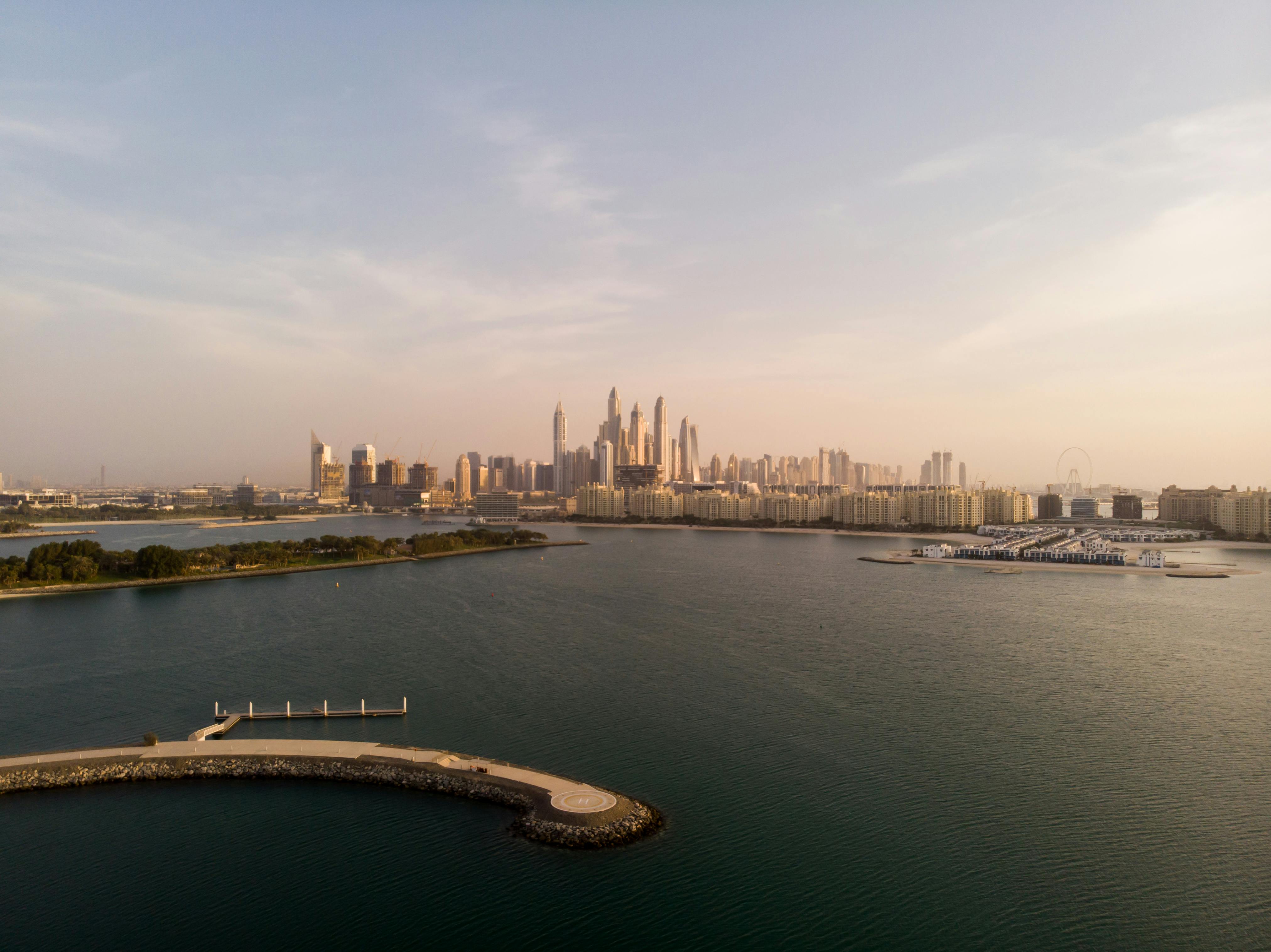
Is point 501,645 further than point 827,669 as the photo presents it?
Yes

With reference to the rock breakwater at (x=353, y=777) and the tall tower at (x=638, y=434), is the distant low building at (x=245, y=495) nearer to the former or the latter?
the tall tower at (x=638, y=434)

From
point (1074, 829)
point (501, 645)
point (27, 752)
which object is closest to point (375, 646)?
point (501, 645)

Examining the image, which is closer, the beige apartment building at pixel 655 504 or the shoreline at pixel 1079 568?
the shoreline at pixel 1079 568

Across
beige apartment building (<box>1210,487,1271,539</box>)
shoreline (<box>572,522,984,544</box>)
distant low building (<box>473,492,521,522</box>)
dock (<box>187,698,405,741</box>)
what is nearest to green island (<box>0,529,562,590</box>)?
dock (<box>187,698,405,741</box>)

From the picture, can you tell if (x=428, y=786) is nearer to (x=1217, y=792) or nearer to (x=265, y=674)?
(x=265, y=674)

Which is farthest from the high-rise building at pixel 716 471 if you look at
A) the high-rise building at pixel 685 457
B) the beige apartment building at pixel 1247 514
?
the beige apartment building at pixel 1247 514

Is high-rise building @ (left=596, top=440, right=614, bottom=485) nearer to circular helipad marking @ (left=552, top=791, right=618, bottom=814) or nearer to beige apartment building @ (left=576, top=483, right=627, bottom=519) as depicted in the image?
beige apartment building @ (left=576, top=483, right=627, bottom=519)
